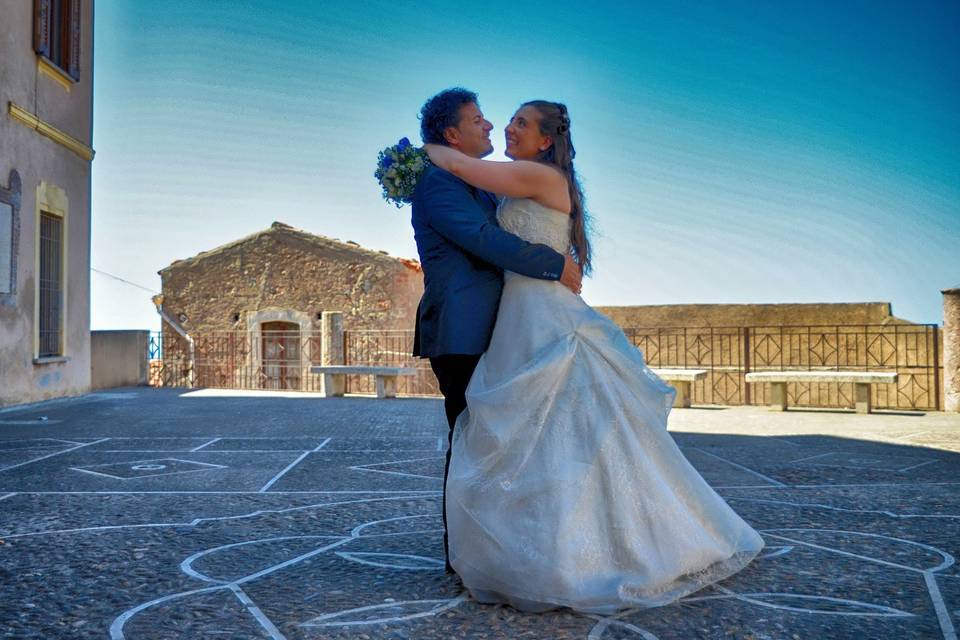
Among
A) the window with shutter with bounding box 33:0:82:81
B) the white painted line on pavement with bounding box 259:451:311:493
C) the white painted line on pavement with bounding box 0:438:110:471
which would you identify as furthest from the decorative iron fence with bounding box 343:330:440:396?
the white painted line on pavement with bounding box 259:451:311:493

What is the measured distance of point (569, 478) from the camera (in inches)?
96.1

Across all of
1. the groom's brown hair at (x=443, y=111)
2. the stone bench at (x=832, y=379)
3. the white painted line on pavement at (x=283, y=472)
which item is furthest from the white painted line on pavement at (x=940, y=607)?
the stone bench at (x=832, y=379)

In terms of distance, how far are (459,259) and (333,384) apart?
487 inches

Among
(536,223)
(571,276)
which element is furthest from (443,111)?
(571,276)

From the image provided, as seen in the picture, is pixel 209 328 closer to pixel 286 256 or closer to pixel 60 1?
pixel 286 256

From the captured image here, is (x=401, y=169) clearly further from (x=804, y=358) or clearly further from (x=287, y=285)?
(x=287, y=285)

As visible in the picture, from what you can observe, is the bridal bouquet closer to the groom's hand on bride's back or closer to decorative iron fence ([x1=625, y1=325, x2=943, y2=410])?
the groom's hand on bride's back

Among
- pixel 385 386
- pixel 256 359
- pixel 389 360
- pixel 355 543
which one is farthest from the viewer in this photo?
pixel 256 359

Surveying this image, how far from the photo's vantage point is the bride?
241 cm

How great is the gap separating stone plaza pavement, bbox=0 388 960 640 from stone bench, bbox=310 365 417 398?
6053mm

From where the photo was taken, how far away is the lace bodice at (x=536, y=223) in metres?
2.79

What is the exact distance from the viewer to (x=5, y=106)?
1036 centimetres

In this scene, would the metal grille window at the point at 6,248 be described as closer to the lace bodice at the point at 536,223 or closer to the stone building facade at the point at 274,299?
the lace bodice at the point at 536,223

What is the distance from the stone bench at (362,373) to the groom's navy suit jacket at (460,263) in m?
11.2
